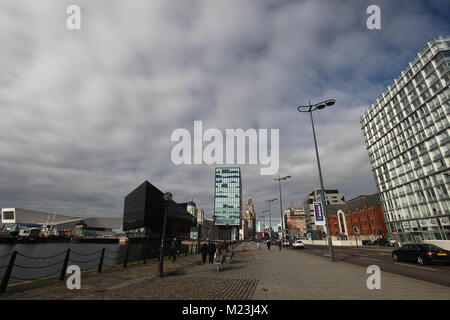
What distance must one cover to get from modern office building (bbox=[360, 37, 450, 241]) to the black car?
44.3 metres

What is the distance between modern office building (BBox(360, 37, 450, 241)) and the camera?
4806 centimetres

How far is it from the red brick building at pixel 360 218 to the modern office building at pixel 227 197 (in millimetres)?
49119

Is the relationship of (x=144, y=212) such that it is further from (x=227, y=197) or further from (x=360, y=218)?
(x=360, y=218)

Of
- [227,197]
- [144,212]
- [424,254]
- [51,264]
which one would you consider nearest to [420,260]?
[424,254]

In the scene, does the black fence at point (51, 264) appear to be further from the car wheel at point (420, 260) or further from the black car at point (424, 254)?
the car wheel at point (420, 260)

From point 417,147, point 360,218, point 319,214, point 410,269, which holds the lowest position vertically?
point 410,269

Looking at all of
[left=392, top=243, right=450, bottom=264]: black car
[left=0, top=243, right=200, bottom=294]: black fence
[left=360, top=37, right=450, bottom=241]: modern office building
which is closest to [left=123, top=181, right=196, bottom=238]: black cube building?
[left=0, top=243, right=200, bottom=294]: black fence

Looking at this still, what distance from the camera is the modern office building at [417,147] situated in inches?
1892

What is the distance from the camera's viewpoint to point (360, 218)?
89438mm

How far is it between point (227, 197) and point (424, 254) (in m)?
103

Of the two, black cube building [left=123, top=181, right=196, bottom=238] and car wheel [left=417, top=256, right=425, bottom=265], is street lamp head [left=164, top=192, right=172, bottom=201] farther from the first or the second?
black cube building [left=123, top=181, right=196, bottom=238]
